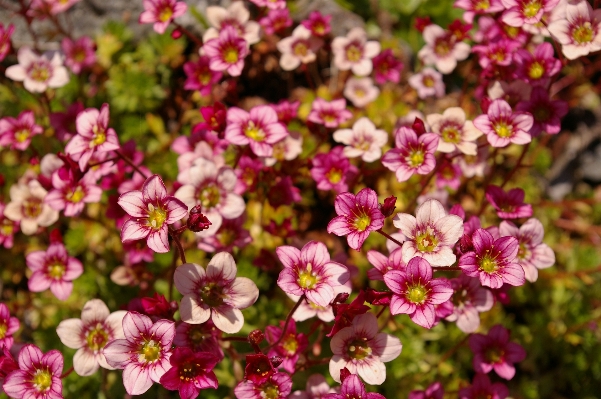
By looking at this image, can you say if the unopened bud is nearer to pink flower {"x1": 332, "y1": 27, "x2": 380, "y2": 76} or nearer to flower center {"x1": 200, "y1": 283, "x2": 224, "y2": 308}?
flower center {"x1": 200, "y1": 283, "x2": 224, "y2": 308}

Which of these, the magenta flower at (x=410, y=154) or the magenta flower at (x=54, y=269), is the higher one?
the magenta flower at (x=410, y=154)

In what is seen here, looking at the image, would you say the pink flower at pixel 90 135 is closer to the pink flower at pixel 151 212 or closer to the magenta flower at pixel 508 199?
the pink flower at pixel 151 212

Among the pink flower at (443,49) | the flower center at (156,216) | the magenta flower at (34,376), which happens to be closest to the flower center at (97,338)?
the magenta flower at (34,376)

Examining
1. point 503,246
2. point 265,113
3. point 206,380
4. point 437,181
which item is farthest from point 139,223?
point 437,181

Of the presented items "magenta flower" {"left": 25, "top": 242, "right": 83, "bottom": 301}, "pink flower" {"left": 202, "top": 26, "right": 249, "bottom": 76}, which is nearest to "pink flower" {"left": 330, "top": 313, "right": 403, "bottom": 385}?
"magenta flower" {"left": 25, "top": 242, "right": 83, "bottom": 301}

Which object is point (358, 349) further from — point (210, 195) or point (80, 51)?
point (80, 51)

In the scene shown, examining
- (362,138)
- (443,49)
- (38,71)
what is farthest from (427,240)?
(38,71)

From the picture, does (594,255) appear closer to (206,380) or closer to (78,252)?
(206,380)
